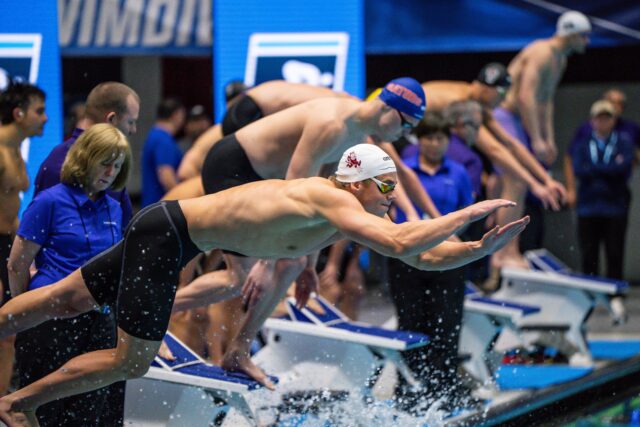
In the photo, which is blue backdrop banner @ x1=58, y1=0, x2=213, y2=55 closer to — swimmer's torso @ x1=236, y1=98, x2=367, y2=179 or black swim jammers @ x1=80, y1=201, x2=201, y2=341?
swimmer's torso @ x1=236, y1=98, x2=367, y2=179

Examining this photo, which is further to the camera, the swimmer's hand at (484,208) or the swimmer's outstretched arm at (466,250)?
the swimmer's outstretched arm at (466,250)

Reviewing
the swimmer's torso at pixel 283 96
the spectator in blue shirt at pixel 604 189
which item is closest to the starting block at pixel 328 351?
the swimmer's torso at pixel 283 96

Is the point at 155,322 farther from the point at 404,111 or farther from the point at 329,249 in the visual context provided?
the point at 329,249

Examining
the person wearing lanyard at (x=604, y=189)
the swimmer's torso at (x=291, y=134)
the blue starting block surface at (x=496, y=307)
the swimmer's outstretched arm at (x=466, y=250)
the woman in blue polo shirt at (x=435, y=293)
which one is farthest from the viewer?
the person wearing lanyard at (x=604, y=189)

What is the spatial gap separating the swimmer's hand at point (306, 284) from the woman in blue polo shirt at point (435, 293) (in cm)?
96

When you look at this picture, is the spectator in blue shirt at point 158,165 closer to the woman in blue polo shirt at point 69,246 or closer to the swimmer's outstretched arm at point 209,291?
the swimmer's outstretched arm at point 209,291

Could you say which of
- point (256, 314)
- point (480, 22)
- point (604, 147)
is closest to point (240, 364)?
point (256, 314)

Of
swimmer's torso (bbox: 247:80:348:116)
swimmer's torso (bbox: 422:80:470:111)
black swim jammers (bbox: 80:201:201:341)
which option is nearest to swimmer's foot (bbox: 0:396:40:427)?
black swim jammers (bbox: 80:201:201:341)

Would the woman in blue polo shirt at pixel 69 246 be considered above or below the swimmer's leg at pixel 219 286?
above

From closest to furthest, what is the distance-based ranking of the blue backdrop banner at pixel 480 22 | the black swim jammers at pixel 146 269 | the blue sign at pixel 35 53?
the black swim jammers at pixel 146 269 → the blue sign at pixel 35 53 → the blue backdrop banner at pixel 480 22

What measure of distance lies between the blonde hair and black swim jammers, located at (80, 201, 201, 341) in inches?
12.6

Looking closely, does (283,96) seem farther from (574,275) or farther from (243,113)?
(574,275)

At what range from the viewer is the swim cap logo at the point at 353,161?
15.9ft

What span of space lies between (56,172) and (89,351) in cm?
93
